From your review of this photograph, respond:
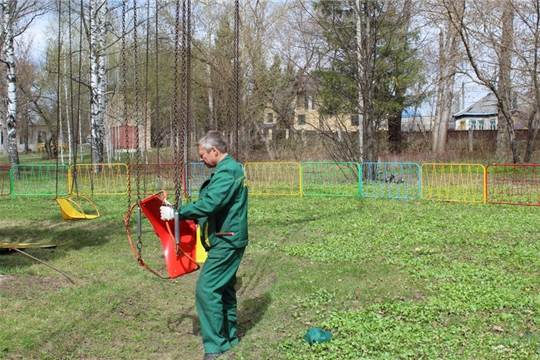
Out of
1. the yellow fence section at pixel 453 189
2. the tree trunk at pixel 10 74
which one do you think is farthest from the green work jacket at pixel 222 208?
the tree trunk at pixel 10 74

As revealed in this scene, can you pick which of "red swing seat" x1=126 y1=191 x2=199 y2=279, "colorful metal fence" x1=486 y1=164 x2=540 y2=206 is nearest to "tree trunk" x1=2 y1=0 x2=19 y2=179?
"colorful metal fence" x1=486 y1=164 x2=540 y2=206

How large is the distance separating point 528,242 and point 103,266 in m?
6.21

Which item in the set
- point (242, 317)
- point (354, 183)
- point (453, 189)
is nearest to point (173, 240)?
point (242, 317)

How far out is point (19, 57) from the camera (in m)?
31.4

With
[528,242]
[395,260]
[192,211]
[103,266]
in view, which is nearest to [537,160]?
[528,242]

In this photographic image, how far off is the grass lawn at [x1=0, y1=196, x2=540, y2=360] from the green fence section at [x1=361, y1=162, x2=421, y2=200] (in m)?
3.84

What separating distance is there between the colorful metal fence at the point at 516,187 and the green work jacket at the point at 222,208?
32.6ft

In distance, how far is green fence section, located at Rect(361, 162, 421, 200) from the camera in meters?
13.9

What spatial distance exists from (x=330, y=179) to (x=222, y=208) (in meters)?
12.3

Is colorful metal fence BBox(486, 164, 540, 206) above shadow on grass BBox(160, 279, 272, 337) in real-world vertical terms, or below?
above

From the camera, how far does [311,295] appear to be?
230 inches

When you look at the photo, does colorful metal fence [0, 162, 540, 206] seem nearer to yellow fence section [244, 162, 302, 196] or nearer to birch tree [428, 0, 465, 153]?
yellow fence section [244, 162, 302, 196]

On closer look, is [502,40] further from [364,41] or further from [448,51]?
[364,41]

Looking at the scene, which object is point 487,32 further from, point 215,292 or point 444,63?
point 215,292
